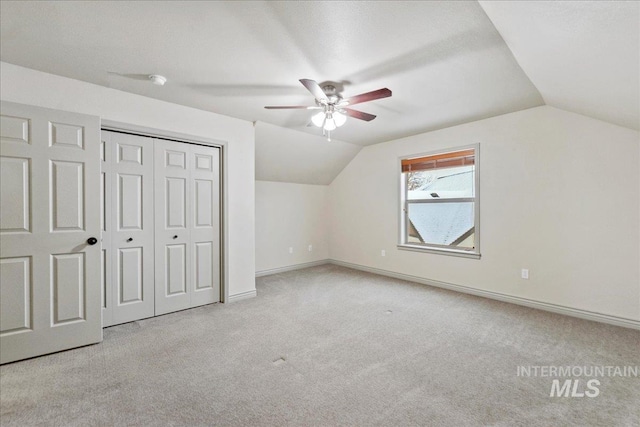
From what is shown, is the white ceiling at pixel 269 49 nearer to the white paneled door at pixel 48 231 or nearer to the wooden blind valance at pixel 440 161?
the white paneled door at pixel 48 231

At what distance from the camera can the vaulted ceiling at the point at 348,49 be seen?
5.59 ft

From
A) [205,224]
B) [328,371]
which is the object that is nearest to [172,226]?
[205,224]

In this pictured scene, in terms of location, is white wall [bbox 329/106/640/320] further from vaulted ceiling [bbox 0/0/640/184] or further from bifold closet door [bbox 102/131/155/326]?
bifold closet door [bbox 102/131/155/326]

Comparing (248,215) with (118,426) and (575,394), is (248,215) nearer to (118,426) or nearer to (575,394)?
(118,426)

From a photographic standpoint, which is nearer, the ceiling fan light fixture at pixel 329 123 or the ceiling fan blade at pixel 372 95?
the ceiling fan blade at pixel 372 95

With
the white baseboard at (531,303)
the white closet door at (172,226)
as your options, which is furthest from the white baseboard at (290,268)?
the white closet door at (172,226)

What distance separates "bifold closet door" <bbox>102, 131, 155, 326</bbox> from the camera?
292 centimetres

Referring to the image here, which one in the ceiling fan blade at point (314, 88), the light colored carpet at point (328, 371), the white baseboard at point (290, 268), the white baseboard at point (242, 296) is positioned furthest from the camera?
the white baseboard at point (290, 268)

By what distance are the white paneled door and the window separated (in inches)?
165

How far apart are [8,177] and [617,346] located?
5275 millimetres

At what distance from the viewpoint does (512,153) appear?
368 cm

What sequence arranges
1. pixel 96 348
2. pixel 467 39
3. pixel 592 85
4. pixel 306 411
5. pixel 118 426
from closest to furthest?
pixel 118 426, pixel 306 411, pixel 467 39, pixel 592 85, pixel 96 348

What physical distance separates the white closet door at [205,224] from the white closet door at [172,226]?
7 cm

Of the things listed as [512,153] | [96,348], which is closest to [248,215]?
[96,348]
